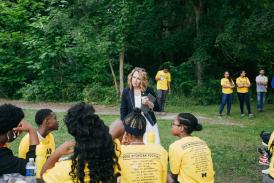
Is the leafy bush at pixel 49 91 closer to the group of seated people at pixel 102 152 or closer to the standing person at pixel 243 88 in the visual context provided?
the standing person at pixel 243 88

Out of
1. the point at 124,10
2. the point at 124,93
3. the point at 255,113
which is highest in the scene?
the point at 124,10

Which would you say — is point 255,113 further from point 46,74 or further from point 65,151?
point 65,151

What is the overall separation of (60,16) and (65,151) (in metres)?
17.7

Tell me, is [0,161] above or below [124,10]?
below

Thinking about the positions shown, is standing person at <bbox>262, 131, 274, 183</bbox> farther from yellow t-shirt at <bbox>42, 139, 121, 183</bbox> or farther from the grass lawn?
the grass lawn

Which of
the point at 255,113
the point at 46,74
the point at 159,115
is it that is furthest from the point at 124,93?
the point at 46,74

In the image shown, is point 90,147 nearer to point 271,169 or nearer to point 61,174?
point 61,174

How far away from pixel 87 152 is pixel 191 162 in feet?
4.87

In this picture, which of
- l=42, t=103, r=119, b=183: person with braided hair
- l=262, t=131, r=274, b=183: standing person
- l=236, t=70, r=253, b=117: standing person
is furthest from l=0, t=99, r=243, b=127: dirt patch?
l=42, t=103, r=119, b=183: person with braided hair

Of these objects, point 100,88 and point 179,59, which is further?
point 179,59

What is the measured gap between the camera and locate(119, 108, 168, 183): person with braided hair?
3.93 metres

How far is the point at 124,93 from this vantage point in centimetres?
655

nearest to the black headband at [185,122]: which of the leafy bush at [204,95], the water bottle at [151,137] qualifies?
the water bottle at [151,137]

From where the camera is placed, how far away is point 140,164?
3.94 meters
